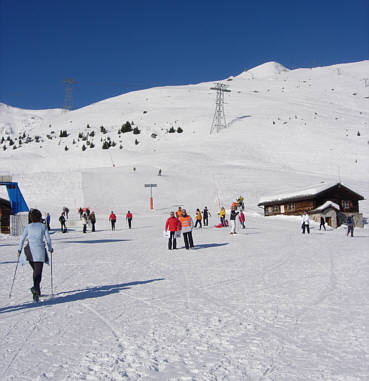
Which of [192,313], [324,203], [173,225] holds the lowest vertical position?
[192,313]

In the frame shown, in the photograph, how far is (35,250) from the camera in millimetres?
6590

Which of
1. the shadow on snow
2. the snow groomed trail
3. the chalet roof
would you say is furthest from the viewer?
the chalet roof

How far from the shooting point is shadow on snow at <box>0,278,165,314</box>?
20.5ft

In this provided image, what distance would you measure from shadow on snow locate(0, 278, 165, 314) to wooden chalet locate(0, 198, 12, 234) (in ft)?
59.6

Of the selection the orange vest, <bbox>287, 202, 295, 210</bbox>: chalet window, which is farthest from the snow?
<bbox>287, 202, 295, 210</bbox>: chalet window

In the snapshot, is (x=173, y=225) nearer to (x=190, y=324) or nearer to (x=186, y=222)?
(x=186, y=222)

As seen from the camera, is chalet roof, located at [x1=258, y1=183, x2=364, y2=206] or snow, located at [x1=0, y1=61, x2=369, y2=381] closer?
snow, located at [x1=0, y1=61, x2=369, y2=381]

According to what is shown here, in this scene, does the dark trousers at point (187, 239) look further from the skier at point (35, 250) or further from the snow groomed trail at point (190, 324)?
the skier at point (35, 250)

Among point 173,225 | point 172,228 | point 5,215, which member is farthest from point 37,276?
point 5,215

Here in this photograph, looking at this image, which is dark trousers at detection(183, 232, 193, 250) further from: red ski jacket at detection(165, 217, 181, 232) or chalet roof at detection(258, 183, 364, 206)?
chalet roof at detection(258, 183, 364, 206)

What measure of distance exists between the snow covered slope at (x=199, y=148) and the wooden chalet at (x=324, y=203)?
184 inches

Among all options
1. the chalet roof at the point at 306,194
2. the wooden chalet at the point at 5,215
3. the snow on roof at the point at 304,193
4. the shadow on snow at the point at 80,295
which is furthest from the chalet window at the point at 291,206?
the shadow on snow at the point at 80,295

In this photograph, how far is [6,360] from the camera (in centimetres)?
400

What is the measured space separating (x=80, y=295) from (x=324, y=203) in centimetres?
3125
